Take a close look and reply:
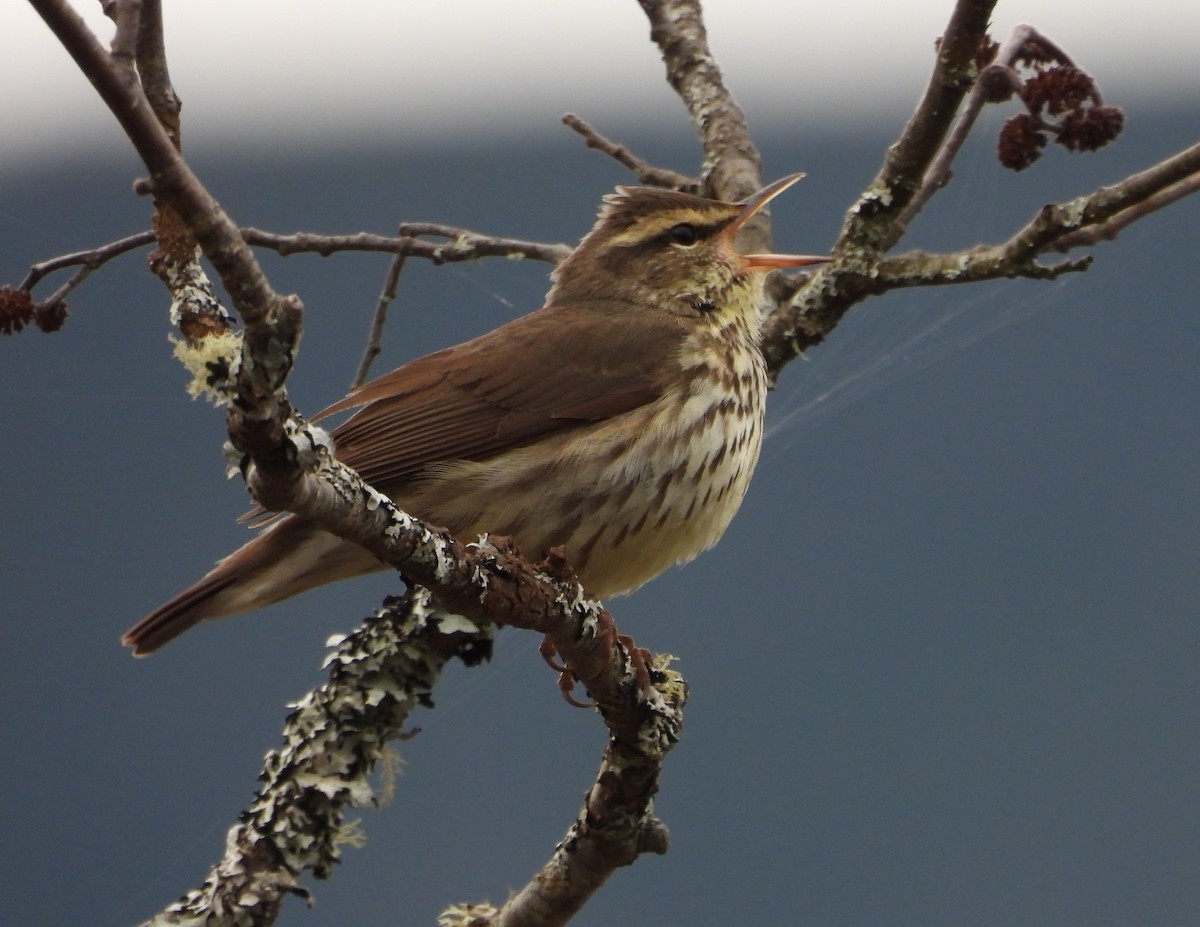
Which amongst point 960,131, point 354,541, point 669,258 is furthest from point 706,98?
point 354,541

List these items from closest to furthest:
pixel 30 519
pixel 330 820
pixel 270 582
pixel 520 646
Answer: pixel 330 820 < pixel 270 582 < pixel 520 646 < pixel 30 519

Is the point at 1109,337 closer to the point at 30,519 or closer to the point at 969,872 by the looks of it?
the point at 969,872

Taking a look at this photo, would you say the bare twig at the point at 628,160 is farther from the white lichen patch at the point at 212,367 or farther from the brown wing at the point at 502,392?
the white lichen patch at the point at 212,367

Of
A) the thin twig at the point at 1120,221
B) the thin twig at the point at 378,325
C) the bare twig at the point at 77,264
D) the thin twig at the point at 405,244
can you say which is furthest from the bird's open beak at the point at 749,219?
the bare twig at the point at 77,264

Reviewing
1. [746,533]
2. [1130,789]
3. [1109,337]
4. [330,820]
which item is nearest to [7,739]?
[746,533]

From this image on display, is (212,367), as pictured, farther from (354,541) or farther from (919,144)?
(919,144)
